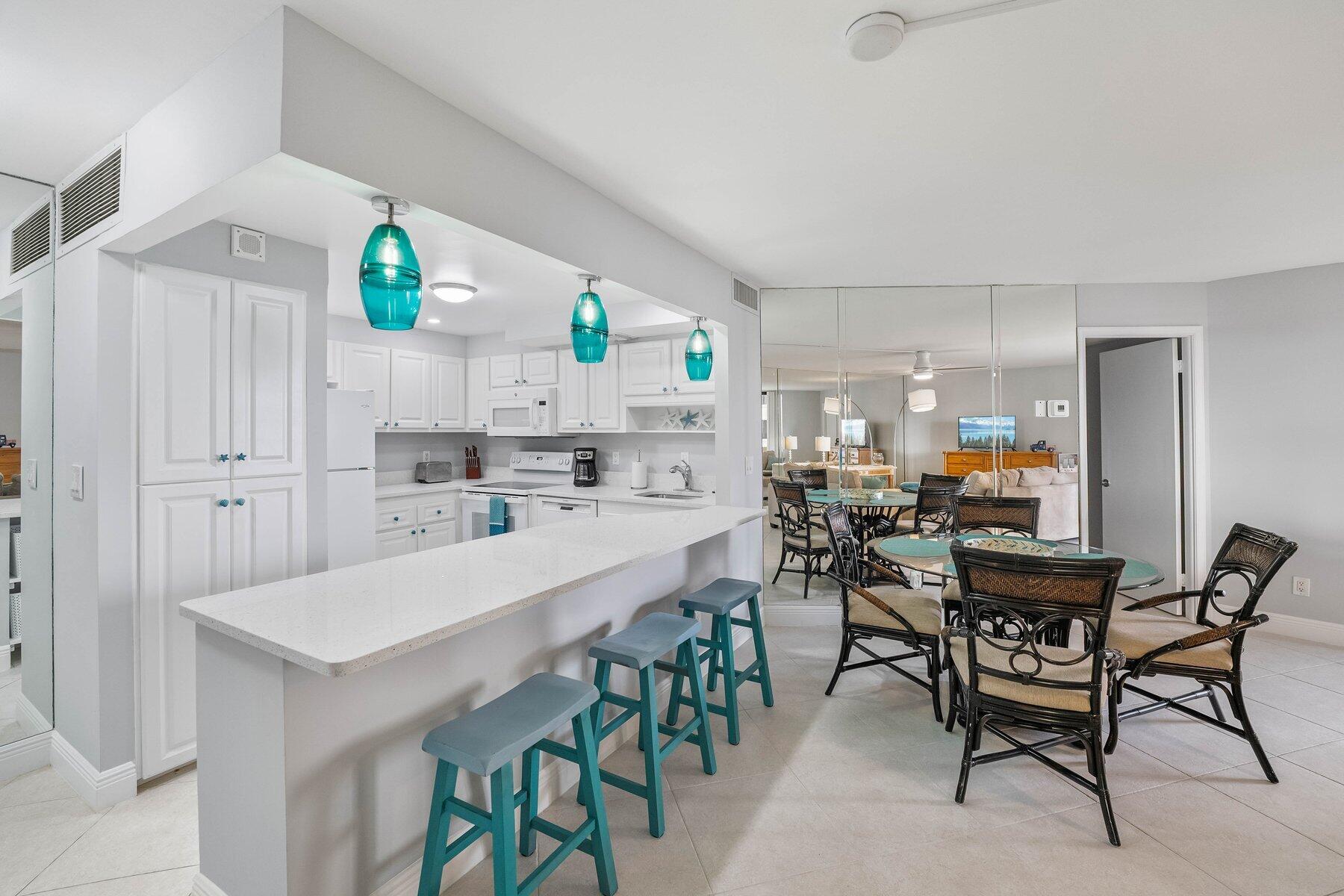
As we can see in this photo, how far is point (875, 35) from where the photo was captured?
1.46 metres

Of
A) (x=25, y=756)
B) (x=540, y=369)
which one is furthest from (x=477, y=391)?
(x=25, y=756)

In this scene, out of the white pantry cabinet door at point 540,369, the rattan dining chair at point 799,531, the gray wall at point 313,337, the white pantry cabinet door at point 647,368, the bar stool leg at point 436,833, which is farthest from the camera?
the white pantry cabinet door at point 540,369

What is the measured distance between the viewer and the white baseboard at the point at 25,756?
2293 mm

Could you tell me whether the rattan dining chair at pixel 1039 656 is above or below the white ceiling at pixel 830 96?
below

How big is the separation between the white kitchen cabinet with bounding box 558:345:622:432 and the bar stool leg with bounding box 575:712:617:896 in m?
3.29

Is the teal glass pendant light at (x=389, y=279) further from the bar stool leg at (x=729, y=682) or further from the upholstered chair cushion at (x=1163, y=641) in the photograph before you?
the upholstered chair cushion at (x=1163, y=641)

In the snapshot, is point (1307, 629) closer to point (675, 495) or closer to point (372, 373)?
point (675, 495)

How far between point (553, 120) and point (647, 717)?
1998 millimetres

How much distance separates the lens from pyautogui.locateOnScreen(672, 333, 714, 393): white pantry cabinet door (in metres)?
4.48

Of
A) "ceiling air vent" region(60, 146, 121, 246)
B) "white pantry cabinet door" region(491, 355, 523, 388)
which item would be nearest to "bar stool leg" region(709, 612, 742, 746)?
"ceiling air vent" region(60, 146, 121, 246)

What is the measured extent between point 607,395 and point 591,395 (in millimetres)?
178

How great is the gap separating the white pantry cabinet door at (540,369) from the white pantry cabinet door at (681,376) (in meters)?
1.23

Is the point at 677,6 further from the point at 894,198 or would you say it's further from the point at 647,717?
the point at 647,717

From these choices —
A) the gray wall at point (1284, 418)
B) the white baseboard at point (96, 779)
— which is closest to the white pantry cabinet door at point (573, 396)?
the white baseboard at point (96, 779)
